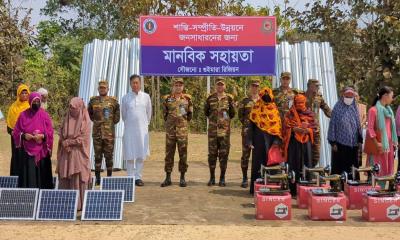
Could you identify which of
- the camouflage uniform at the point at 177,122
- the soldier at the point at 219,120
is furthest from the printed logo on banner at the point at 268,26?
the camouflage uniform at the point at 177,122

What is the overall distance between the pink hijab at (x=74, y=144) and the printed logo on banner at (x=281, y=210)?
2.37 meters

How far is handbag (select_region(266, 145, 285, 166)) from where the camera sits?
779 centimetres

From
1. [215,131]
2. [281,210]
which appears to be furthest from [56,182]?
[281,210]

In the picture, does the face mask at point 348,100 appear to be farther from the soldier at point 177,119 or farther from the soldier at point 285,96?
the soldier at point 177,119

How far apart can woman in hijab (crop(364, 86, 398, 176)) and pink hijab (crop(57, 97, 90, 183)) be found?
3.90m

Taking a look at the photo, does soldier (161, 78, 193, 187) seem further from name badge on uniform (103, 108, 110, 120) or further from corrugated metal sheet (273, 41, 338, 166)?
corrugated metal sheet (273, 41, 338, 166)

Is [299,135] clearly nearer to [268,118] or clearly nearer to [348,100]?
[268,118]

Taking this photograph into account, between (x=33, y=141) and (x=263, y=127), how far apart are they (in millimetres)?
3121

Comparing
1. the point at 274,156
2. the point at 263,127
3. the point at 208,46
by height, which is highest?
the point at 208,46

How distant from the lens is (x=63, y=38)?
22734 mm

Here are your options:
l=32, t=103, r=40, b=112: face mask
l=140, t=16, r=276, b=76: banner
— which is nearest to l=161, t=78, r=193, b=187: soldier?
l=140, t=16, r=276, b=76: banner

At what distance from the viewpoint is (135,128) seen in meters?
8.90

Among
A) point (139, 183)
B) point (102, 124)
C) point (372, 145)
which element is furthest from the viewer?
point (139, 183)

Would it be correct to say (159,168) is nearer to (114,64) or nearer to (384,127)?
(114,64)
